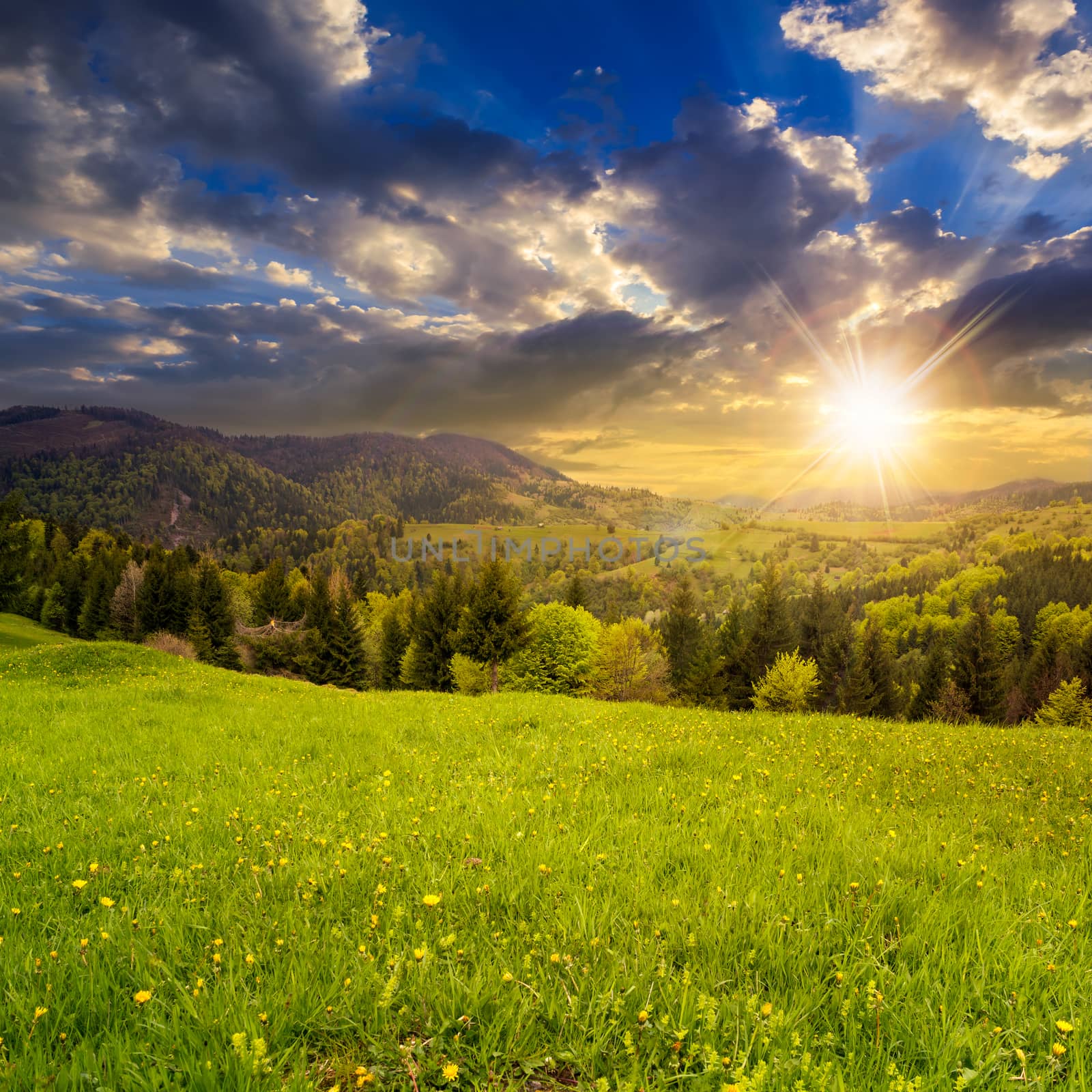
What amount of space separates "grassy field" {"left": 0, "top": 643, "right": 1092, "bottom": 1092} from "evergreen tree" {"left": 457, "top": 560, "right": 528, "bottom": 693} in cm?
3486

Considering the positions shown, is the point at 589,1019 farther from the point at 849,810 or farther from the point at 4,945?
the point at 849,810

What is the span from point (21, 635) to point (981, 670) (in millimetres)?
85972

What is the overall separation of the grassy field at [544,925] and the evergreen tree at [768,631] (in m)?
45.9

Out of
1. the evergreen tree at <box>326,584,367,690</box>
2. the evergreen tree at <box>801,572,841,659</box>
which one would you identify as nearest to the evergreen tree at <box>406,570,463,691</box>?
the evergreen tree at <box>326,584,367,690</box>

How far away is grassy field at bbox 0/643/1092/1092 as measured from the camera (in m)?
2.86

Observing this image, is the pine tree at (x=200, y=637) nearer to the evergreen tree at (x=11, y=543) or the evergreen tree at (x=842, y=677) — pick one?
the evergreen tree at (x=11, y=543)

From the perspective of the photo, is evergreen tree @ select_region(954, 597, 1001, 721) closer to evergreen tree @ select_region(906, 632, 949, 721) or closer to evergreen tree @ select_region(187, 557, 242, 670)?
evergreen tree @ select_region(906, 632, 949, 721)

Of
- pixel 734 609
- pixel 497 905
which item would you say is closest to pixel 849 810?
pixel 497 905

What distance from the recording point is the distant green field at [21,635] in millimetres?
45688

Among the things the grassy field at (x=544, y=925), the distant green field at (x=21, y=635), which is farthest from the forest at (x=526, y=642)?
the grassy field at (x=544, y=925)

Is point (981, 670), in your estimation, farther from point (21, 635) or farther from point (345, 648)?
point (21, 635)

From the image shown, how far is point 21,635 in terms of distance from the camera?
5034cm

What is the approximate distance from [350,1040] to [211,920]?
5.77ft

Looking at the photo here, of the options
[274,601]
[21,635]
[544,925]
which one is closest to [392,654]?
[274,601]
